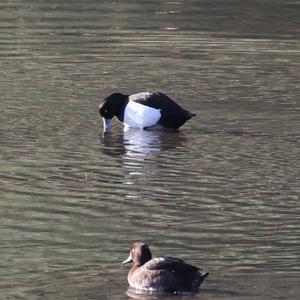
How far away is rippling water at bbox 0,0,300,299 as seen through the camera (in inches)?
380

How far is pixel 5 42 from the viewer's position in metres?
21.9

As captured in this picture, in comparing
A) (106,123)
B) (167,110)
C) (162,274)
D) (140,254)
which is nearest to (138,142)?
(167,110)

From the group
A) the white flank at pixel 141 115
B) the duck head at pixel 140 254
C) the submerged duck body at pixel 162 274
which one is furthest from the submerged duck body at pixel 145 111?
the submerged duck body at pixel 162 274

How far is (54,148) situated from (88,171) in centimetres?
120

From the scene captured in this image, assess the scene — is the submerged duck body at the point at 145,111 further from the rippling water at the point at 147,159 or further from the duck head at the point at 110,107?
the rippling water at the point at 147,159

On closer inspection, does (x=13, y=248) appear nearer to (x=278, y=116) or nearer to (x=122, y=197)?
(x=122, y=197)

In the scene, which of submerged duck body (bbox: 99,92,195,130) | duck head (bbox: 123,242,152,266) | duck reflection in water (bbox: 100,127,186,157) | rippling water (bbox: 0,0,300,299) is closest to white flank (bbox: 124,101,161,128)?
submerged duck body (bbox: 99,92,195,130)

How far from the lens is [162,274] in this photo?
→ 351 inches

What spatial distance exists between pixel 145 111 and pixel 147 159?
1.93 m

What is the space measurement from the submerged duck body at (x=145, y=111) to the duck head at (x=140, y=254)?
6.16 m

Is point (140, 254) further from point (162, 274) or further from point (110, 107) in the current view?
point (110, 107)

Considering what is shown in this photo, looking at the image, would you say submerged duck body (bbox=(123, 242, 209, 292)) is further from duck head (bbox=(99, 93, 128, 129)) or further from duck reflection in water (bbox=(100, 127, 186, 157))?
duck head (bbox=(99, 93, 128, 129))

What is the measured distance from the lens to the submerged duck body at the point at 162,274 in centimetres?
879

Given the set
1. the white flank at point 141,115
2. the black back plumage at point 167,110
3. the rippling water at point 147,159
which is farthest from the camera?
the white flank at point 141,115
